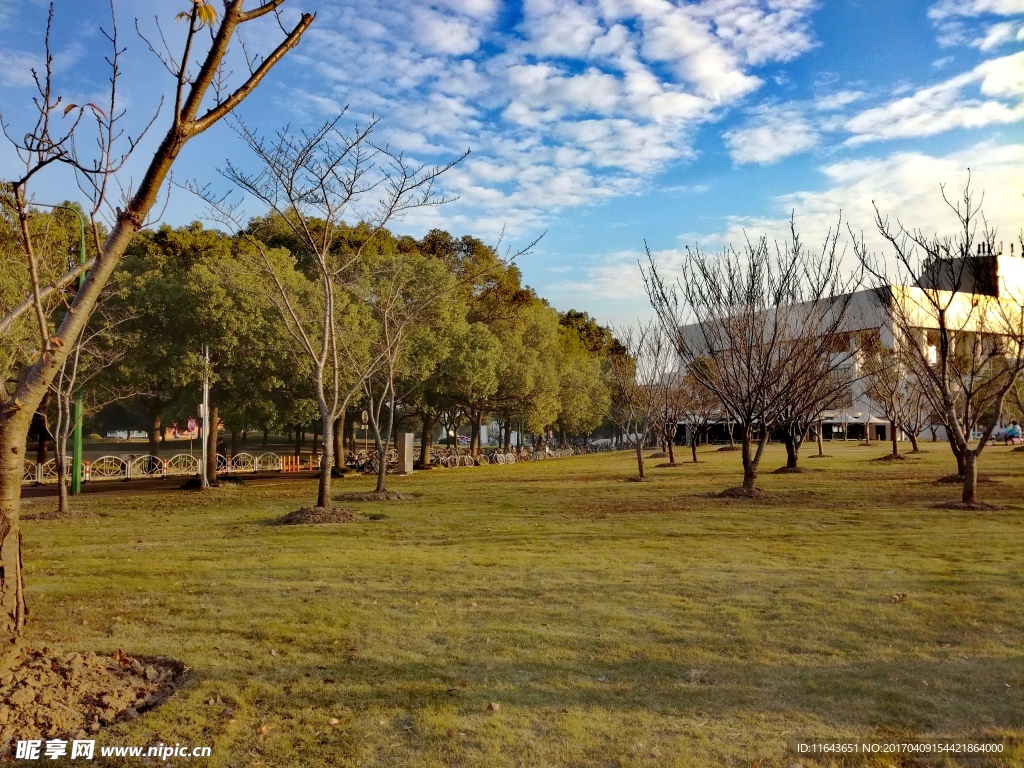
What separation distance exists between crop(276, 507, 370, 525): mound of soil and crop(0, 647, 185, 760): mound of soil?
27.1 feet

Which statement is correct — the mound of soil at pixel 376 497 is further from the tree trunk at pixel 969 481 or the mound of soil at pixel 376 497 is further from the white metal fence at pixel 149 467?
the white metal fence at pixel 149 467

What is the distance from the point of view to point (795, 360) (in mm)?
18828

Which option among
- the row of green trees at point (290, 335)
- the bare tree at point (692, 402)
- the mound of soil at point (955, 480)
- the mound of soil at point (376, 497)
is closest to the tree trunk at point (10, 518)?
the row of green trees at point (290, 335)

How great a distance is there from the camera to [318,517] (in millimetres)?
13500

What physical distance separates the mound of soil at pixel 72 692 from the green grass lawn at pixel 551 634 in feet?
0.76

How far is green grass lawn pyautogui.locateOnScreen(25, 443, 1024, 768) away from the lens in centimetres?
425

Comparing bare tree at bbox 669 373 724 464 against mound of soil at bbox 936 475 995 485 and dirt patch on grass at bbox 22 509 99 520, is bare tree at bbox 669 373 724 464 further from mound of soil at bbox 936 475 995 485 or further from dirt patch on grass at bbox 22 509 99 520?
dirt patch on grass at bbox 22 509 99 520

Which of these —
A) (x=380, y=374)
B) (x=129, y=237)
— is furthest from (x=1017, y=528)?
(x=380, y=374)

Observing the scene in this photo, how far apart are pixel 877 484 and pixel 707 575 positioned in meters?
15.0

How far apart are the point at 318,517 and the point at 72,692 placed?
29.9ft

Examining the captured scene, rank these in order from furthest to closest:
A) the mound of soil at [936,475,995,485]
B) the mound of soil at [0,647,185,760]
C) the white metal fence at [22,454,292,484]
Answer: the white metal fence at [22,454,292,484], the mound of soil at [936,475,995,485], the mound of soil at [0,647,185,760]

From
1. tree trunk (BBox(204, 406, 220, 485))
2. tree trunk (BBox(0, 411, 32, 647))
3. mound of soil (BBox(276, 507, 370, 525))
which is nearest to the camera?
tree trunk (BBox(0, 411, 32, 647))

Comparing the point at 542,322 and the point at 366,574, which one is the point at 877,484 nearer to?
the point at 366,574

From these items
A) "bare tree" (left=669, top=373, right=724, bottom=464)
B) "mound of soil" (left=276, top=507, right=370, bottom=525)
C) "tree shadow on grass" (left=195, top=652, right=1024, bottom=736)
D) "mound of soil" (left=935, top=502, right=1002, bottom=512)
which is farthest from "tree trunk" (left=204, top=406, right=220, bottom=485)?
"tree shadow on grass" (left=195, top=652, right=1024, bottom=736)
